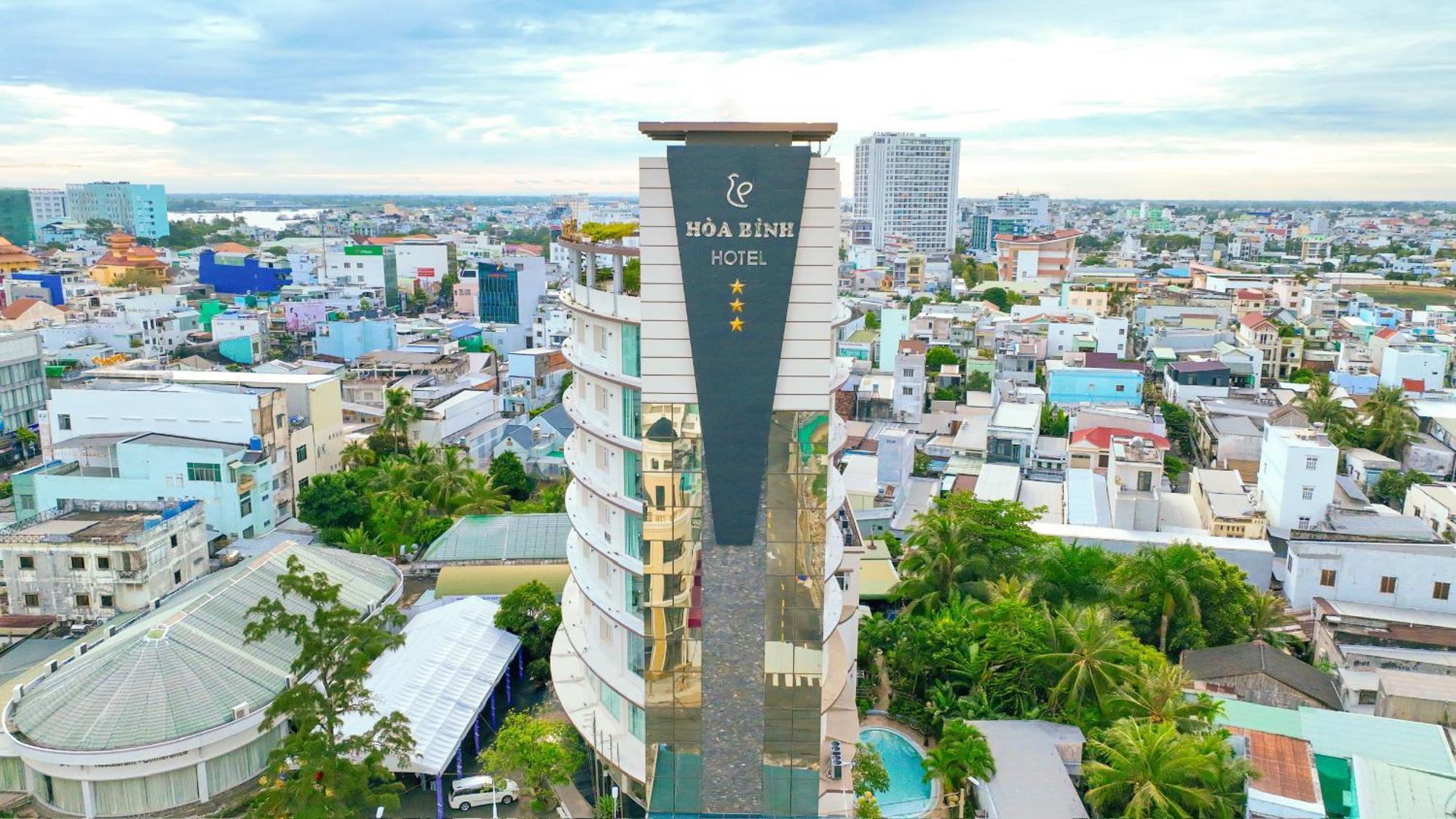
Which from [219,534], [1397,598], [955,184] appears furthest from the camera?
[955,184]

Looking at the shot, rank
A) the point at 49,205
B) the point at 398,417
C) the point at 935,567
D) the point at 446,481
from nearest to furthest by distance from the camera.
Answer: the point at 935,567 → the point at 446,481 → the point at 398,417 → the point at 49,205

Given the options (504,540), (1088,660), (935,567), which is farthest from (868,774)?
(504,540)

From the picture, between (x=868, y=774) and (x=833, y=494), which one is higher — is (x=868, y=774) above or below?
below

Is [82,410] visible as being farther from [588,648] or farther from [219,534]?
[588,648]

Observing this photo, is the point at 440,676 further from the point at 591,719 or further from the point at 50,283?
the point at 50,283

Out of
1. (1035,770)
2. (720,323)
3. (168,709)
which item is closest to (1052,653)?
(1035,770)

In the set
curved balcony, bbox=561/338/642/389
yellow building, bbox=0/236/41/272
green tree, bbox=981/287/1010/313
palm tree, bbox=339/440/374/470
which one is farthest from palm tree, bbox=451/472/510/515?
yellow building, bbox=0/236/41/272

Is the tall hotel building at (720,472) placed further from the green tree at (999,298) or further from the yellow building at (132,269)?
the yellow building at (132,269)
